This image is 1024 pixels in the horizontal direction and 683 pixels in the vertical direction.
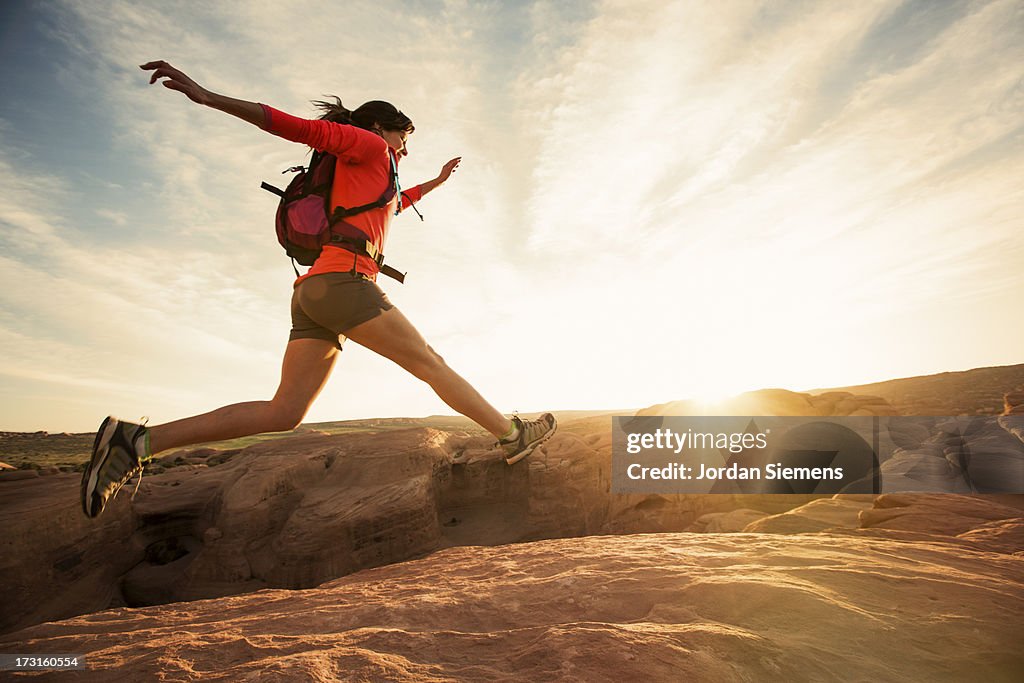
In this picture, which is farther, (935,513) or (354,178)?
(935,513)

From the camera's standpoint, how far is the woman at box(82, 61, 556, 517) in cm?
294

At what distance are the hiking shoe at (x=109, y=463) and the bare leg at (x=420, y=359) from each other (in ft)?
4.64

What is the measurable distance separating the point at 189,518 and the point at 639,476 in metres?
9.34

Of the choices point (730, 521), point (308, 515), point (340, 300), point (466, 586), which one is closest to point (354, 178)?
point (340, 300)

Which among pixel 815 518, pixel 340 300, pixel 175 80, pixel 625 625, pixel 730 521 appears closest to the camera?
pixel 625 625

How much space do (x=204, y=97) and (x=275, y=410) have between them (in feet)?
5.74

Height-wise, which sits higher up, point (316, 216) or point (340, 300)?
point (316, 216)

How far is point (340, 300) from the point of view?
296cm

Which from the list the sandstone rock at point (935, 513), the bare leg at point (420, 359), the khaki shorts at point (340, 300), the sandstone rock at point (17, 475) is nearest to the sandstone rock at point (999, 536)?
the sandstone rock at point (935, 513)

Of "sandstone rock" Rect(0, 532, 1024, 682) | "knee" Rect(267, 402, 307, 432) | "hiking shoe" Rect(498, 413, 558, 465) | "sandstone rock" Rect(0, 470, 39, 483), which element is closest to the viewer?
"sandstone rock" Rect(0, 532, 1024, 682)

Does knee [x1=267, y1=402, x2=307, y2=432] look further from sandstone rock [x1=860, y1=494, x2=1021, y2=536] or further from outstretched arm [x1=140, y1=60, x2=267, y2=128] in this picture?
sandstone rock [x1=860, y1=494, x2=1021, y2=536]

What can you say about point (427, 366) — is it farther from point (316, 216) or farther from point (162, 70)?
point (162, 70)

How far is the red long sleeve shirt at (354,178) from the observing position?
2.88 metres

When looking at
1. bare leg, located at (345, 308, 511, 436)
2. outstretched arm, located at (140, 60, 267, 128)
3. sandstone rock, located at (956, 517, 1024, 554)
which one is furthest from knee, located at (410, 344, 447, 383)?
sandstone rock, located at (956, 517, 1024, 554)
